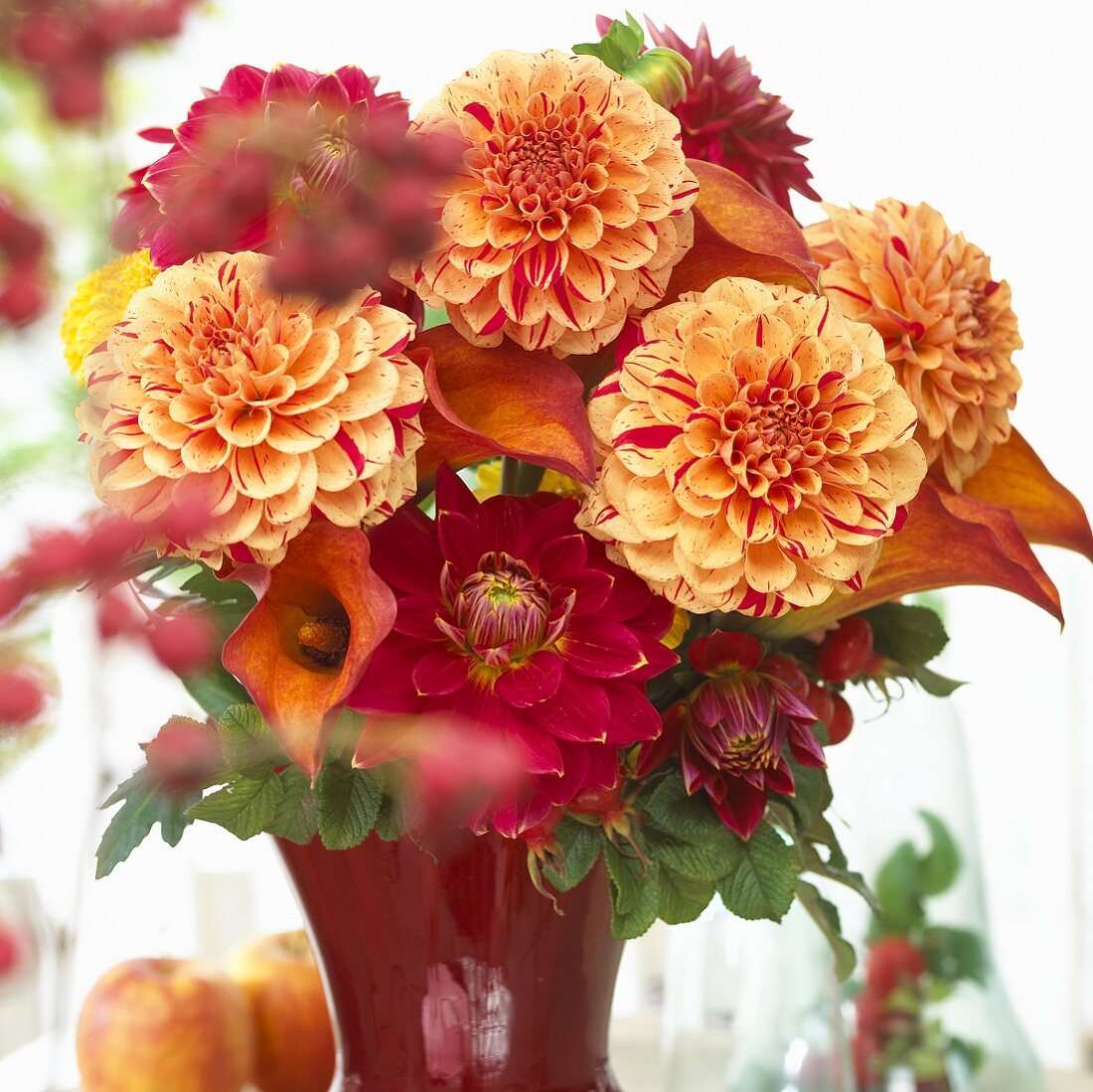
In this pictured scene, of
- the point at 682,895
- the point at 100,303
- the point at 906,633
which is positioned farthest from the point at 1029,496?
the point at 100,303

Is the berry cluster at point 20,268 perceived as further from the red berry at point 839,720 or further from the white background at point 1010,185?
the white background at point 1010,185

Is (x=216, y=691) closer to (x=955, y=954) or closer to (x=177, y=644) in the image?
(x=177, y=644)

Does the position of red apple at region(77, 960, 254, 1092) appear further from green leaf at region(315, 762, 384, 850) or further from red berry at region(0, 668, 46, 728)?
red berry at region(0, 668, 46, 728)

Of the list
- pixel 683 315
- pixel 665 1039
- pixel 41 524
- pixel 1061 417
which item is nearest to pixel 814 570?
pixel 683 315

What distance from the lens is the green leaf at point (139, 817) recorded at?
1.12 ft

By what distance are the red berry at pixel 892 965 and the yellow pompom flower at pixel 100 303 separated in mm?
482

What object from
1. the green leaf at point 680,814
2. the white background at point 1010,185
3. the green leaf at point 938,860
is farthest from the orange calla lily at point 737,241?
the white background at point 1010,185

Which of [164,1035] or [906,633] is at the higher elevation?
[906,633]

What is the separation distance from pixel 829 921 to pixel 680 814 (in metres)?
0.08

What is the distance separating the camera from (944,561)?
35 cm

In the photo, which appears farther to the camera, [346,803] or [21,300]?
[346,803]

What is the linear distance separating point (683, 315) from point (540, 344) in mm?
34

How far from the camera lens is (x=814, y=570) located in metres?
0.30

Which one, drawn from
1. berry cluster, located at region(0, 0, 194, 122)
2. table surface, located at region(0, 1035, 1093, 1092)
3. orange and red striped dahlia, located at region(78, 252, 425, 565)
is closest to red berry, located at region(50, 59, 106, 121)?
berry cluster, located at region(0, 0, 194, 122)
